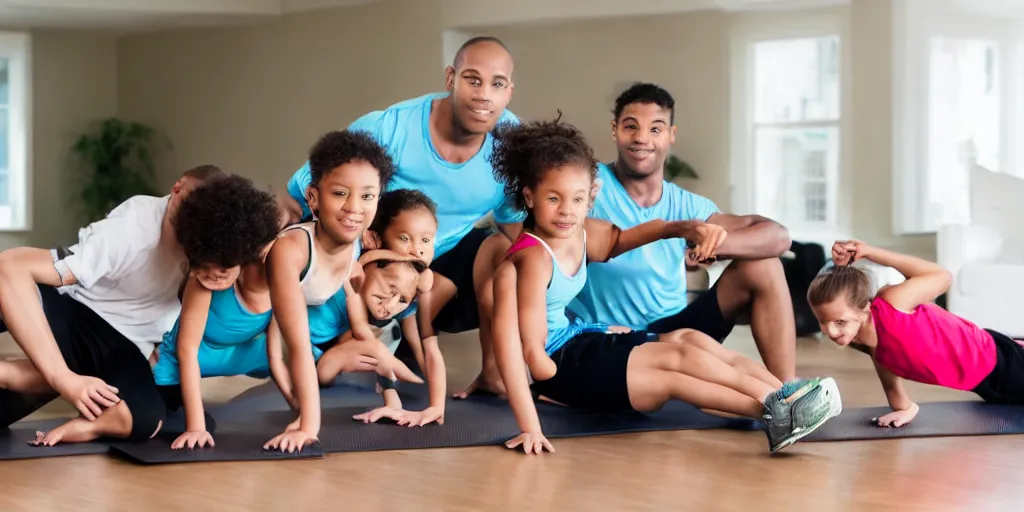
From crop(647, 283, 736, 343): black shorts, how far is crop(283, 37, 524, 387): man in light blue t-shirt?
22.5 inches

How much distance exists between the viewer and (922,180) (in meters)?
7.74

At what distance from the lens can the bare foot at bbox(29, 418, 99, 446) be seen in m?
2.90

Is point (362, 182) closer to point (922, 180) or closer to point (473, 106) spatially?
point (473, 106)

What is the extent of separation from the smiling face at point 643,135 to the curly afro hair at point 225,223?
1.19 meters


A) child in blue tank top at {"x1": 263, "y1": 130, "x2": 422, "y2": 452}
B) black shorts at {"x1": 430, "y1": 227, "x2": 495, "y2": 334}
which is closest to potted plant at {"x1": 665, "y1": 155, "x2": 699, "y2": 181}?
black shorts at {"x1": 430, "y1": 227, "x2": 495, "y2": 334}

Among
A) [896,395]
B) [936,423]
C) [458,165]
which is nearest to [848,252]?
[896,395]

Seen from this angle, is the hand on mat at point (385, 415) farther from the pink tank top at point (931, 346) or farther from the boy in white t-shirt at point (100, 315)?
the pink tank top at point (931, 346)

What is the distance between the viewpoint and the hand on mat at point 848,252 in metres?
3.04

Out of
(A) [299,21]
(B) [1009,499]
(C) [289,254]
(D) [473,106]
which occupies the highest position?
(A) [299,21]

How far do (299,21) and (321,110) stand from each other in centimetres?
81

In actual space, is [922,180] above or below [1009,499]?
above

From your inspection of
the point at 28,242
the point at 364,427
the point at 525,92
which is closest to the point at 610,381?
the point at 364,427

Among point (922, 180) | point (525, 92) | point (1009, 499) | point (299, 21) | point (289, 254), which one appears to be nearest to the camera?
point (1009, 499)

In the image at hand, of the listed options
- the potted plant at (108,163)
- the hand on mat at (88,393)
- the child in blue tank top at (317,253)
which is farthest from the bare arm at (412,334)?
the potted plant at (108,163)
